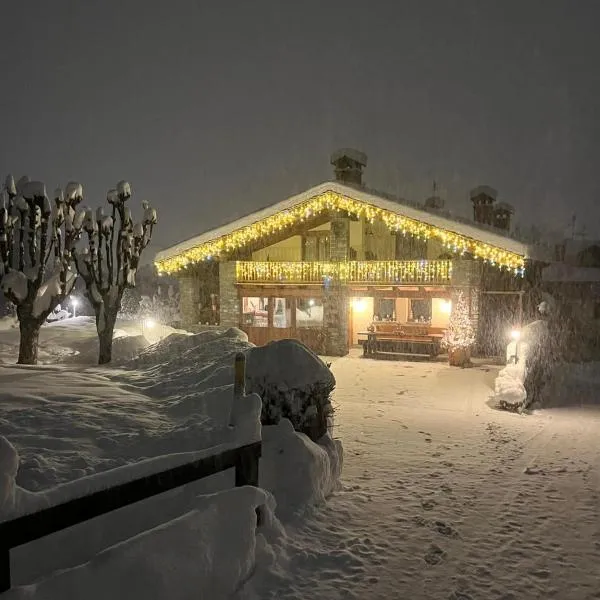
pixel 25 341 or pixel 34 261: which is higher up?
pixel 34 261

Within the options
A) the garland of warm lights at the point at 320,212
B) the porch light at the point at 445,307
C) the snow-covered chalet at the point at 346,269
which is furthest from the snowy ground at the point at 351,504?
the porch light at the point at 445,307

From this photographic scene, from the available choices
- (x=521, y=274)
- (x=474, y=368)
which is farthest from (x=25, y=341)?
(x=521, y=274)

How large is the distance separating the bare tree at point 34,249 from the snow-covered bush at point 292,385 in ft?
29.7

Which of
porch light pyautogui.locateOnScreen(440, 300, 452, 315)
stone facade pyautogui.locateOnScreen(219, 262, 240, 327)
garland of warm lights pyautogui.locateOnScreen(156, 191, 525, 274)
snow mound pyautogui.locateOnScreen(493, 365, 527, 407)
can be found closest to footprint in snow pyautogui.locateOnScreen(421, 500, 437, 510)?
snow mound pyautogui.locateOnScreen(493, 365, 527, 407)

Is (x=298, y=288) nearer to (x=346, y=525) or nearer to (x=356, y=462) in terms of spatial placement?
(x=356, y=462)

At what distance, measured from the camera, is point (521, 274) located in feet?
58.4

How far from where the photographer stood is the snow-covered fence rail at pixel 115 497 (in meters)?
2.85

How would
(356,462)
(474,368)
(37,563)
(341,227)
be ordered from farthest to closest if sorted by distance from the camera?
(341,227) < (474,368) < (356,462) < (37,563)

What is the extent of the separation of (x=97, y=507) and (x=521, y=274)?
17.7 metres

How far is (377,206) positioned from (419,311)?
675 centimetres

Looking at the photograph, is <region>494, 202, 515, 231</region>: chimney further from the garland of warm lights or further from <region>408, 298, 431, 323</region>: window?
the garland of warm lights

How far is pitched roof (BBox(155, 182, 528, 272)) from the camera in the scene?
55.9 ft

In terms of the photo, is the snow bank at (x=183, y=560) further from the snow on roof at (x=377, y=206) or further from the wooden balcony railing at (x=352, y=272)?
the wooden balcony railing at (x=352, y=272)

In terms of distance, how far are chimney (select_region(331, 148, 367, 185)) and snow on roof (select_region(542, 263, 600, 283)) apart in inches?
393
